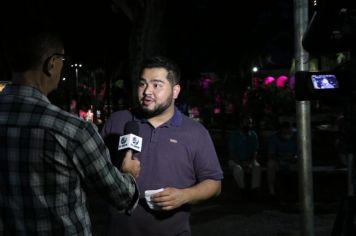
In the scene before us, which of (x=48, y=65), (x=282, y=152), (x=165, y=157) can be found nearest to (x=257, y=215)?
(x=282, y=152)

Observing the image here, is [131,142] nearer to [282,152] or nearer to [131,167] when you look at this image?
[131,167]

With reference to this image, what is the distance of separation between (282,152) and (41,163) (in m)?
7.93

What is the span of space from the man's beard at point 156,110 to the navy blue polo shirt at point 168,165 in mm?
43

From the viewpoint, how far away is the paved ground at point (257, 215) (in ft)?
23.6

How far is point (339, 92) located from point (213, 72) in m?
39.3

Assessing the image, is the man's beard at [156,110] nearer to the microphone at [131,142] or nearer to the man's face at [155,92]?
the man's face at [155,92]

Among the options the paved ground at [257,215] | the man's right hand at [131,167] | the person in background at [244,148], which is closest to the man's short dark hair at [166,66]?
the man's right hand at [131,167]

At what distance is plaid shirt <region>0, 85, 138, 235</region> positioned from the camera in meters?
1.98

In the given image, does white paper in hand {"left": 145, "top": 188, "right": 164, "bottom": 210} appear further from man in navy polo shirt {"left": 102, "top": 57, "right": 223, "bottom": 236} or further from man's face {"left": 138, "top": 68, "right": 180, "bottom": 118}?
man's face {"left": 138, "top": 68, "right": 180, "bottom": 118}

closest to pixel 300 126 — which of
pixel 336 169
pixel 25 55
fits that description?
pixel 25 55

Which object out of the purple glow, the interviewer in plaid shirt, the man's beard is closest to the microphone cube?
the man's beard

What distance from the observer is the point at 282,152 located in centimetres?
956

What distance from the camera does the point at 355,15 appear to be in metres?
2.59

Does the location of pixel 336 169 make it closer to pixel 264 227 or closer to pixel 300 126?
pixel 264 227
